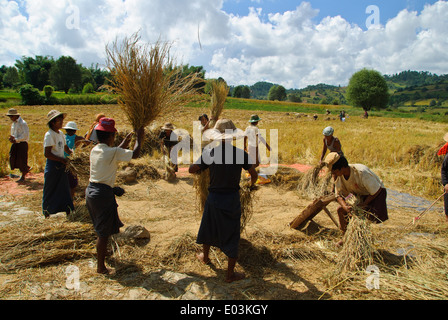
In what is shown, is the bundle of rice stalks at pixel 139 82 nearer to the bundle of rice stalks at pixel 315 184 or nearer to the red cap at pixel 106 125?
the red cap at pixel 106 125

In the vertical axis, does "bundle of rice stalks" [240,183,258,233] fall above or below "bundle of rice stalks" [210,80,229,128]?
below

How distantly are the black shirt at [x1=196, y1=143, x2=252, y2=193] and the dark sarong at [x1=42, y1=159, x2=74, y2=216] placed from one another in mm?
2268

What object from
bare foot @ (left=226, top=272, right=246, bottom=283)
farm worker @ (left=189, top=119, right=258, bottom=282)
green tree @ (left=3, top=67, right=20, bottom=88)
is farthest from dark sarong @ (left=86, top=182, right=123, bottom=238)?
green tree @ (left=3, top=67, right=20, bottom=88)

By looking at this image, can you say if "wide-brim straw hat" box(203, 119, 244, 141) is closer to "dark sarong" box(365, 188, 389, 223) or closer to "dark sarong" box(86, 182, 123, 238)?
"dark sarong" box(86, 182, 123, 238)

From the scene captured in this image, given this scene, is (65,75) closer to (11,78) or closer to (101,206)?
(11,78)

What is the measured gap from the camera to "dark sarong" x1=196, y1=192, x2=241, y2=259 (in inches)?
99.4

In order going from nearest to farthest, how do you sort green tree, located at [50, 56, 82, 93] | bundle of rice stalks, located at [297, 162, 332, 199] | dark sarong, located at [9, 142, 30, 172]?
bundle of rice stalks, located at [297, 162, 332, 199] < dark sarong, located at [9, 142, 30, 172] < green tree, located at [50, 56, 82, 93]

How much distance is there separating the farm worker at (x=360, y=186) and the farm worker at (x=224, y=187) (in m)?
0.99

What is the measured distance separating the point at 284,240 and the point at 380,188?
123cm

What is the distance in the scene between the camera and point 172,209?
4.49 metres

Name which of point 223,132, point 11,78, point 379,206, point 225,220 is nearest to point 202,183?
point 225,220

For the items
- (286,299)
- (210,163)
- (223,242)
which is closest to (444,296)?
(286,299)

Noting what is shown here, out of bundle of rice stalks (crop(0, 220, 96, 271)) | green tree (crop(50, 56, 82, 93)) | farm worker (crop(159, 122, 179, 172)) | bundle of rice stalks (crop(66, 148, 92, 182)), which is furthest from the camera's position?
green tree (crop(50, 56, 82, 93))
